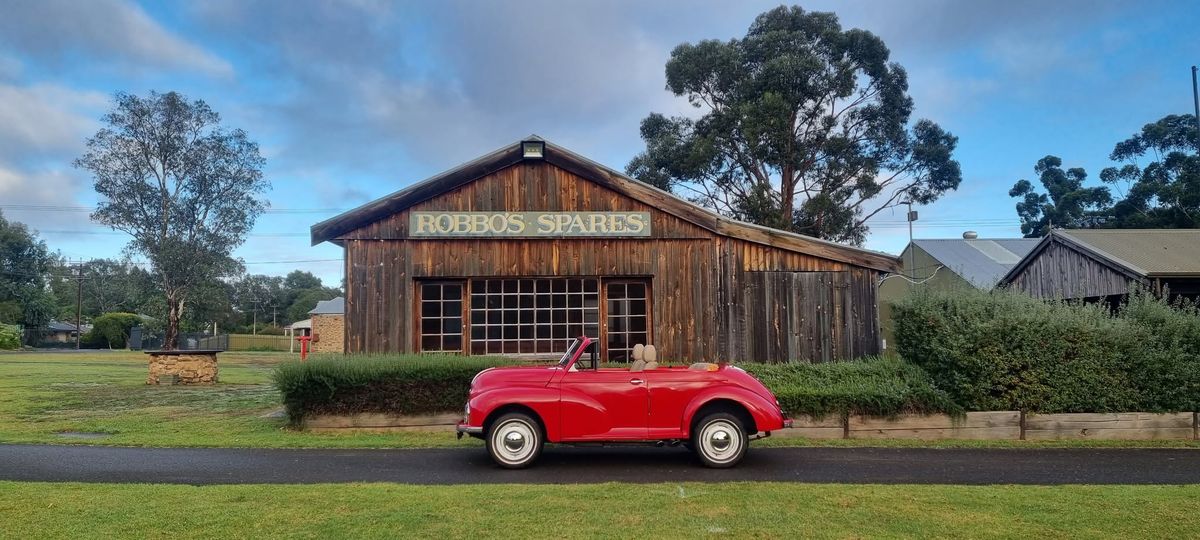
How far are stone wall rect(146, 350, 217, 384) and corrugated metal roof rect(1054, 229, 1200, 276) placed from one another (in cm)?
2331

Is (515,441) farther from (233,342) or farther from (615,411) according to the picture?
(233,342)

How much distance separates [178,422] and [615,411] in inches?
305

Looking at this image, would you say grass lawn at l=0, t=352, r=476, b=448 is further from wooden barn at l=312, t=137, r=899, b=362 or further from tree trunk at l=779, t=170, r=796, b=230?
tree trunk at l=779, t=170, r=796, b=230

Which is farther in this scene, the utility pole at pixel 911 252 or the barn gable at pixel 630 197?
the utility pole at pixel 911 252

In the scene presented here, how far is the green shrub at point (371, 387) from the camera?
11023 mm

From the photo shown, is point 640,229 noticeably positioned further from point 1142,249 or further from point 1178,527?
point 1142,249

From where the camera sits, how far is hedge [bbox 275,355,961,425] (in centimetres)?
1085

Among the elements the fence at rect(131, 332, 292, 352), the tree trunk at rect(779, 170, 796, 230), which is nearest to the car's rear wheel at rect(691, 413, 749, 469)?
the tree trunk at rect(779, 170, 796, 230)

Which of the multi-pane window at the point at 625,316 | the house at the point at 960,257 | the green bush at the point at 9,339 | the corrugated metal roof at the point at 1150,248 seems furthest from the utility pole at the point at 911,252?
the green bush at the point at 9,339

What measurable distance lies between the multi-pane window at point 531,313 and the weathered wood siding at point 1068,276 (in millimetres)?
11818

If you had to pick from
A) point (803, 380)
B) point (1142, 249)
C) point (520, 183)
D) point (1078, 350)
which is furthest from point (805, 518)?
point (1142, 249)

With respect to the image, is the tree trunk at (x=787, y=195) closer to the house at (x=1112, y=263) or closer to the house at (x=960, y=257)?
the house at (x=960, y=257)

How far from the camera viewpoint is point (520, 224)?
1407 centimetres

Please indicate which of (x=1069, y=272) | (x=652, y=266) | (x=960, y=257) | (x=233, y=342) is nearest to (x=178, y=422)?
(x=652, y=266)
